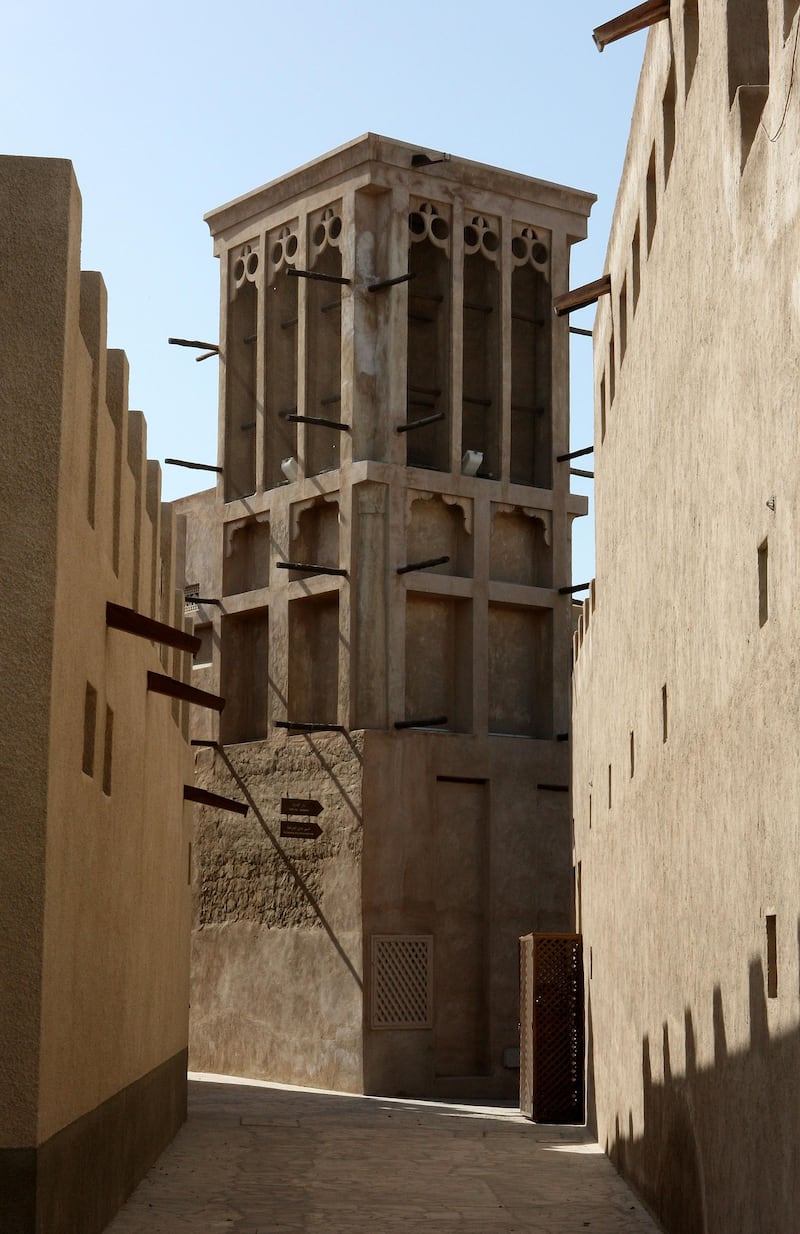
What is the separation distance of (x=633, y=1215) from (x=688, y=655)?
3.94 m

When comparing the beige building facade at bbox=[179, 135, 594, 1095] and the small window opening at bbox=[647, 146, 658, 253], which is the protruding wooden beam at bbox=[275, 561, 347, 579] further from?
the small window opening at bbox=[647, 146, 658, 253]

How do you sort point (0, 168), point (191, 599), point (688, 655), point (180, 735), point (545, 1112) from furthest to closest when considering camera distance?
point (191, 599), point (545, 1112), point (180, 735), point (688, 655), point (0, 168)

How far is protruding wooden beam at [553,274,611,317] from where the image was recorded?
44.3 ft

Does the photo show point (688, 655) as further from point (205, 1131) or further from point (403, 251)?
point (403, 251)

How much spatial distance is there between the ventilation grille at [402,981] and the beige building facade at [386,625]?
1.1 inches

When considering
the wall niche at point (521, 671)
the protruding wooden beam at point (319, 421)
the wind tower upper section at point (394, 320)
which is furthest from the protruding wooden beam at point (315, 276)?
the wall niche at point (521, 671)

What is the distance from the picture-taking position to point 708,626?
7.81 meters

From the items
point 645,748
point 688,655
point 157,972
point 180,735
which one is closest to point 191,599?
point 180,735

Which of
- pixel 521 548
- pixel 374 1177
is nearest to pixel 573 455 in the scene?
pixel 521 548

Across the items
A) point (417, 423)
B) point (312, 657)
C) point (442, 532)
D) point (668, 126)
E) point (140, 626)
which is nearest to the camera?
point (140, 626)

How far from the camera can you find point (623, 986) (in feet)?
40.5

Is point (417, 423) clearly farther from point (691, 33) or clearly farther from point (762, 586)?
point (762, 586)

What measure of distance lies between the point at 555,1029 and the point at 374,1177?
16.2 feet

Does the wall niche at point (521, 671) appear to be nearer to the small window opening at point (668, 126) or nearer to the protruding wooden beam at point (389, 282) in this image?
the protruding wooden beam at point (389, 282)
